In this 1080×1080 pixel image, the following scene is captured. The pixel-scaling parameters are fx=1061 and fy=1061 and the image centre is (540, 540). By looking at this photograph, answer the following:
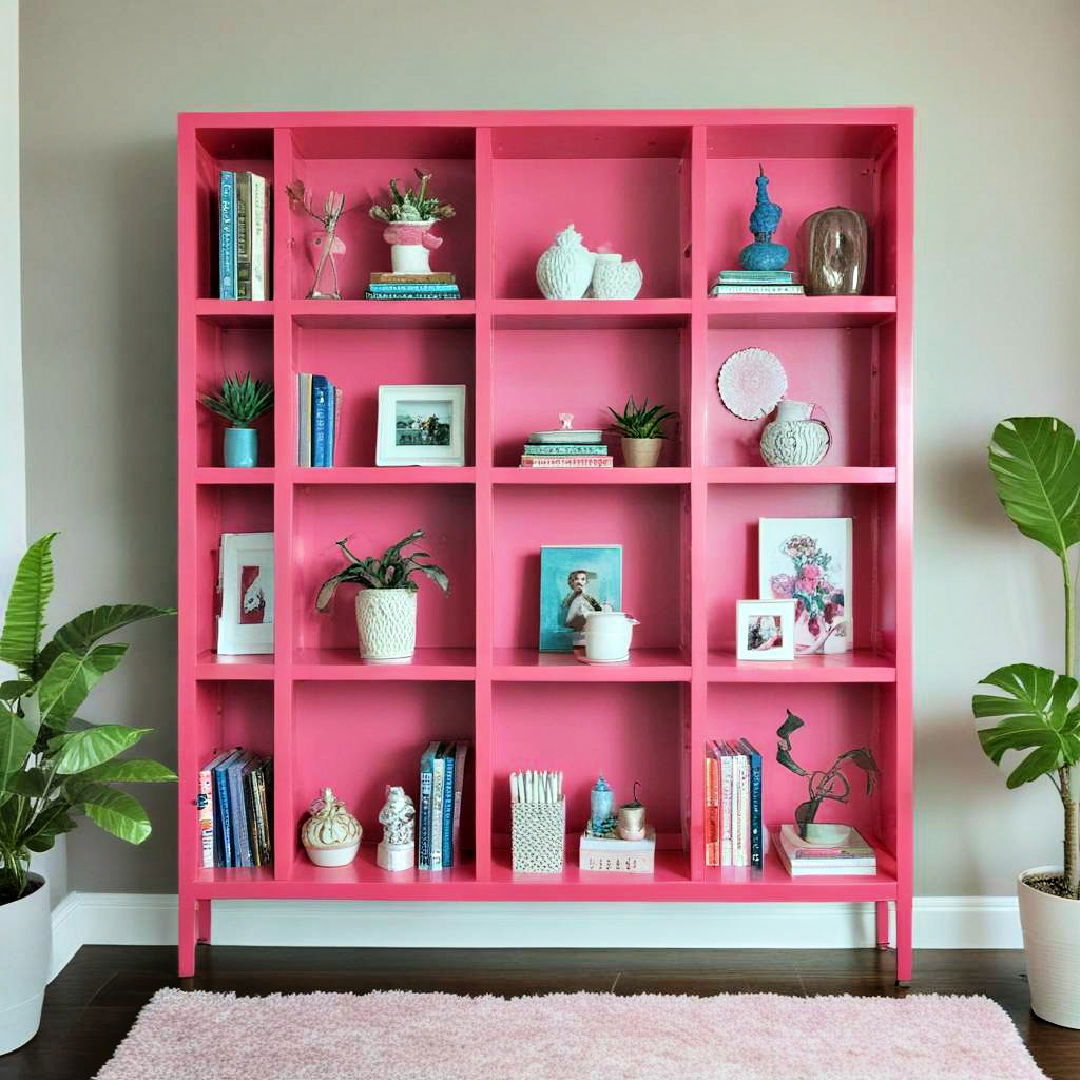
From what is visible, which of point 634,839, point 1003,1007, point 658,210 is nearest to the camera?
point 1003,1007

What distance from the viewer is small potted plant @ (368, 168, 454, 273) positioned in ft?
8.84

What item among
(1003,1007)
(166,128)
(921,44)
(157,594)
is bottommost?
(1003,1007)

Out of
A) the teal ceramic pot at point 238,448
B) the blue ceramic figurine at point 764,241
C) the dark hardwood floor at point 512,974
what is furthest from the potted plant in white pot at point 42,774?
the blue ceramic figurine at point 764,241

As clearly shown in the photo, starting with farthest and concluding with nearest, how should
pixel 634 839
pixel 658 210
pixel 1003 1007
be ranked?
1. pixel 658 210
2. pixel 634 839
3. pixel 1003 1007

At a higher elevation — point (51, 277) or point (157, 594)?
point (51, 277)

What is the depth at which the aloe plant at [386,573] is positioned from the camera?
2.67 m

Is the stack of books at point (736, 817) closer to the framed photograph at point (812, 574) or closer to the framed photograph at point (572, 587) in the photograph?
the framed photograph at point (812, 574)

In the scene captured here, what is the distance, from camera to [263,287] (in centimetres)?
264

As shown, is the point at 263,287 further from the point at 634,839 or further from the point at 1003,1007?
the point at 1003,1007

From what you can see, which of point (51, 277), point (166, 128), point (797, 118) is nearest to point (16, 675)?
point (51, 277)

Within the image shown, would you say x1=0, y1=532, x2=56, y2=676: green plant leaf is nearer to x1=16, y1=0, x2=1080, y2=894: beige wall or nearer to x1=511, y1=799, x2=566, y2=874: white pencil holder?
x1=16, y1=0, x2=1080, y2=894: beige wall

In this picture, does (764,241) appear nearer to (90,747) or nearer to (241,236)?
(241,236)

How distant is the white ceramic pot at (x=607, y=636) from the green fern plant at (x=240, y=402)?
1.00 m

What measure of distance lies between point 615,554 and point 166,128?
1666 mm
